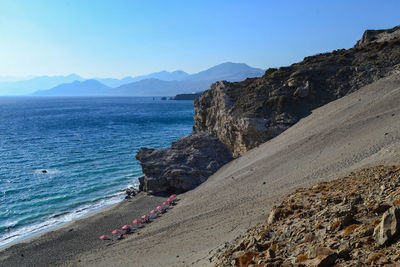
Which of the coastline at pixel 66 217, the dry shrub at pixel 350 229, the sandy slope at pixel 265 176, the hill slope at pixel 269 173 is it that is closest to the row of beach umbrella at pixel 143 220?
the sandy slope at pixel 265 176

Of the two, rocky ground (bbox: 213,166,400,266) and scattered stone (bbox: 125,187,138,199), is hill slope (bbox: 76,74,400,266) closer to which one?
rocky ground (bbox: 213,166,400,266)

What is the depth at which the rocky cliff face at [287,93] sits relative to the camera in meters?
31.9

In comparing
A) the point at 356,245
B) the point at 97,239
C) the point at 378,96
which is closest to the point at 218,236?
the point at 356,245

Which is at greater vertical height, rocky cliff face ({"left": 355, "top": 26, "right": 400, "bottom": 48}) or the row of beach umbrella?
rocky cliff face ({"left": 355, "top": 26, "right": 400, "bottom": 48})

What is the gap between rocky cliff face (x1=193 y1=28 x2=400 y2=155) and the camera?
3191cm

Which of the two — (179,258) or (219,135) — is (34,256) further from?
(219,135)

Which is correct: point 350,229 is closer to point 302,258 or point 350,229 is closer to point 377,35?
point 302,258

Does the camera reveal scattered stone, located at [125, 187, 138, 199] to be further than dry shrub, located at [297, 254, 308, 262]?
Yes

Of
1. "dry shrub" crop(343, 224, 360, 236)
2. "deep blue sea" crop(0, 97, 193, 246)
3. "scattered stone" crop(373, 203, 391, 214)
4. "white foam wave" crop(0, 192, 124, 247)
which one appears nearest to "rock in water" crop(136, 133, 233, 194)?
"white foam wave" crop(0, 192, 124, 247)

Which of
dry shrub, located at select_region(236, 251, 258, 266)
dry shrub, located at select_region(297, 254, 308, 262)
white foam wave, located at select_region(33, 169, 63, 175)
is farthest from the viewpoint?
white foam wave, located at select_region(33, 169, 63, 175)

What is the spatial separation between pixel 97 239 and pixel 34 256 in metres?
3.49

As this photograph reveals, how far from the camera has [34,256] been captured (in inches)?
740

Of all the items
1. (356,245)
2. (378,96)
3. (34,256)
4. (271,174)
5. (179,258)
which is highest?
(378,96)

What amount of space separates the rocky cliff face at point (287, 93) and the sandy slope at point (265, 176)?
286cm
